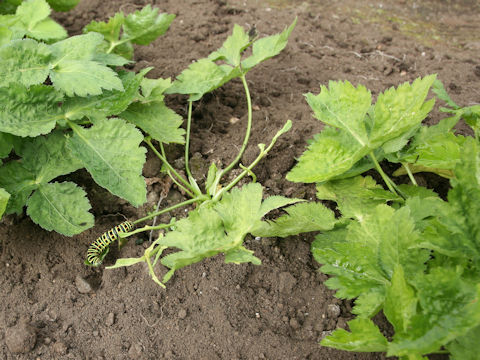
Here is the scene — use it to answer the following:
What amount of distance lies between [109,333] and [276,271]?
2.22 ft

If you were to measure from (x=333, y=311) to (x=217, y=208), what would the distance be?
1.93 ft

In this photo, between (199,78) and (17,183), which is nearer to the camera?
(17,183)

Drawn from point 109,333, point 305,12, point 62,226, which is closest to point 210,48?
point 305,12

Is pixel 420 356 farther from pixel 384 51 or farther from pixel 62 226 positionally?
pixel 384 51

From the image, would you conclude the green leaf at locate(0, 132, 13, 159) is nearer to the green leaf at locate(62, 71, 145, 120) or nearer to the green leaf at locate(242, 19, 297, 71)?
the green leaf at locate(62, 71, 145, 120)

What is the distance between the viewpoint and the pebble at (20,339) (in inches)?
62.4

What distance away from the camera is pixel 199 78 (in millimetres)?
2244

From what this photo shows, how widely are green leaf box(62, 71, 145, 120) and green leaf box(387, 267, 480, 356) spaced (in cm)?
136

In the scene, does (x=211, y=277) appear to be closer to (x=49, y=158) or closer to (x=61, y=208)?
(x=61, y=208)

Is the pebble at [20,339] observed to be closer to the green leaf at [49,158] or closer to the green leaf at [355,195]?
the green leaf at [49,158]

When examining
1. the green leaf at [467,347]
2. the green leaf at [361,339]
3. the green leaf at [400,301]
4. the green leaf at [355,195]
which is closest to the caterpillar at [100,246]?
the green leaf at [355,195]

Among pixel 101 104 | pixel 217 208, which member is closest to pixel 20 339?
pixel 217 208

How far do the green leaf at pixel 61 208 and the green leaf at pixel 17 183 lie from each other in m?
0.03

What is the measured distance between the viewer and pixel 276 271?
69.6 inches
